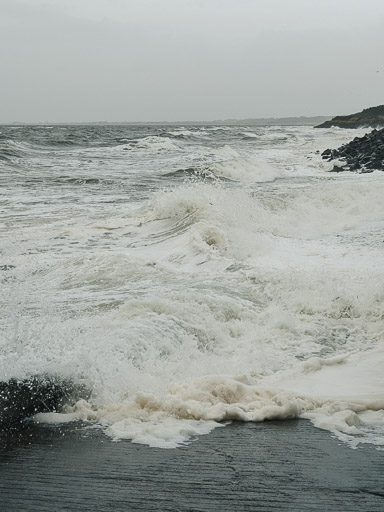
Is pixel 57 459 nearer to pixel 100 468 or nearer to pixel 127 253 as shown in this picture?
pixel 100 468

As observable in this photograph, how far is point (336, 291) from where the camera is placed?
618cm

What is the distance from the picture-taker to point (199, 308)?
565cm

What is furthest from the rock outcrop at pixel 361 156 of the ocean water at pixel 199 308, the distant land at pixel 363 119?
the distant land at pixel 363 119

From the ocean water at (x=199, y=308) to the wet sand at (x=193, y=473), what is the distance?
17 cm

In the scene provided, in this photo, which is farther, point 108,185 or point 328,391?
point 108,185

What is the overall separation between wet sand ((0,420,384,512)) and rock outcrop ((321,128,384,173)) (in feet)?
59.5

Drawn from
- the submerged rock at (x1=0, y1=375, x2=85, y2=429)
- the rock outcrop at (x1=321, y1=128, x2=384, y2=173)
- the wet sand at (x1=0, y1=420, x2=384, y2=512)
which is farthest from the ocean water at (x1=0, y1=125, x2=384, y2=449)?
Answer: the rock outcrop at (x1=321, y1=128, x2=384, y2=173)

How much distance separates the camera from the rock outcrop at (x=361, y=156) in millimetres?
20906

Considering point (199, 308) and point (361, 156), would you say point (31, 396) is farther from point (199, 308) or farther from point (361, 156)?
point (361, 156)

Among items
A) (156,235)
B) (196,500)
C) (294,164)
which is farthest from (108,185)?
(196,500)

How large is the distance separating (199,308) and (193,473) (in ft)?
9.72

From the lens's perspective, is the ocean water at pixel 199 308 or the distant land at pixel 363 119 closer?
the ocean water at pixel 199 308

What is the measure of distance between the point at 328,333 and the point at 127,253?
4.12 m

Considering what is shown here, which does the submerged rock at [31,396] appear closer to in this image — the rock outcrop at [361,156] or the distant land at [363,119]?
the rock outcrop at [361,156]
